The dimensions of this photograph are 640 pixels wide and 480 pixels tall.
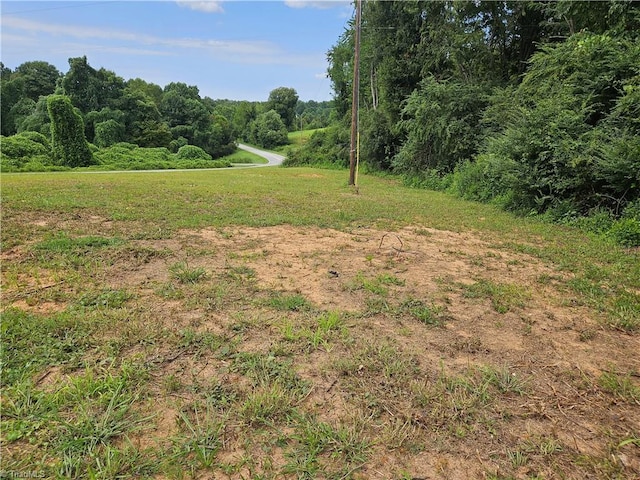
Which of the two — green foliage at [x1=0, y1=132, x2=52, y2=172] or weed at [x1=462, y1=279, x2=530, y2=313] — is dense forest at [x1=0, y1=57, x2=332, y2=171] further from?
weed at [x1=462, y1=279, x2=530, y2=313]

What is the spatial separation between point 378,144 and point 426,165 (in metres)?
Result: 5.65

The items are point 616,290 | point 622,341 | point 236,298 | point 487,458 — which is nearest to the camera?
point 487,458

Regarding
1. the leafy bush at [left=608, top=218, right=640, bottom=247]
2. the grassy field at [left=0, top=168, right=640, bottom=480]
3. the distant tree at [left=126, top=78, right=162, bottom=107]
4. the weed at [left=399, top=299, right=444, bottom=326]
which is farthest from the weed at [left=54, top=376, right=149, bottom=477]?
the distant tree at [left=126, top=78, right=162, bottom=107]

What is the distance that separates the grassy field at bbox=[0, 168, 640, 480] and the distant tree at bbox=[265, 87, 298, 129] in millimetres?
71260

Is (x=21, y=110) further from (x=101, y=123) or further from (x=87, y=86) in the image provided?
(x=101, y=123)

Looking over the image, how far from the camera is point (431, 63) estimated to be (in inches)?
664

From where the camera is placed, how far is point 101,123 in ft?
112

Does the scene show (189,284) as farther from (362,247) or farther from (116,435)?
(362,247)

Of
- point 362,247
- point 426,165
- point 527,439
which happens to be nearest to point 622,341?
point 527,439

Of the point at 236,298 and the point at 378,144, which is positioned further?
the point at 378,144

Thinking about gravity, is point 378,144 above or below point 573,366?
above

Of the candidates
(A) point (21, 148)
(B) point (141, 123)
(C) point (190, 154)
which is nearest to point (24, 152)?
(A) point (21, 148)

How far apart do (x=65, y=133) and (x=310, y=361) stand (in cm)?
2816

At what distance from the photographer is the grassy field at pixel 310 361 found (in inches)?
59.2
